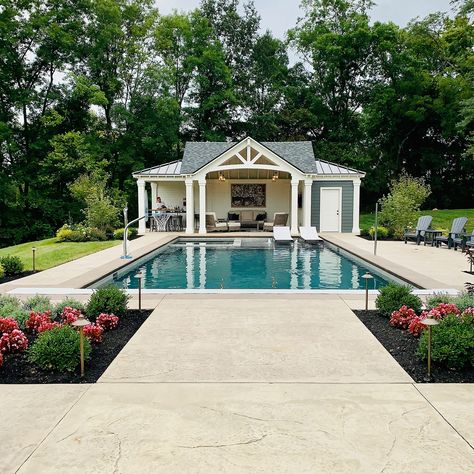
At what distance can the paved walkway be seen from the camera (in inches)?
111

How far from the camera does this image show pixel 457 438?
308 cm

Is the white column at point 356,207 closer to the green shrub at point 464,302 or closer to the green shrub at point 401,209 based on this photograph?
the green shrub at point 401,209

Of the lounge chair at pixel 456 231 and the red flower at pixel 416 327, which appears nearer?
the red flower at pixel 416 327

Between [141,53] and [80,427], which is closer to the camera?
[80,427]

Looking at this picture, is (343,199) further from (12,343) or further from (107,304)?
(12,343)

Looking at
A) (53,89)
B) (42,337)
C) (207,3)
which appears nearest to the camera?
(42,337)

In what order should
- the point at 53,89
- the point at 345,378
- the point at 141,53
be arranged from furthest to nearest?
the point at 141,53 → the point at 53,89 → the point at 345,378

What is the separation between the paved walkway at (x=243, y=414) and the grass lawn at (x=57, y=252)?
8.08 meters

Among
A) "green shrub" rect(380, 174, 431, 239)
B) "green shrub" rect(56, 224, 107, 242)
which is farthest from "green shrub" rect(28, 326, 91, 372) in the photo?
"green shrub" rect(380, 174, 431, 239)

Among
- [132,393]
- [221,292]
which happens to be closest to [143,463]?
[132,393]

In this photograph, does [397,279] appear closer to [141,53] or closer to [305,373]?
[305,373]

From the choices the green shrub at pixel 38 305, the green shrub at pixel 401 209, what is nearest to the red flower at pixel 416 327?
the green shrub at pixel 38 305

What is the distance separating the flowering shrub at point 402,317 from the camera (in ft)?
19.2

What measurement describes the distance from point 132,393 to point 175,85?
1201 inches
